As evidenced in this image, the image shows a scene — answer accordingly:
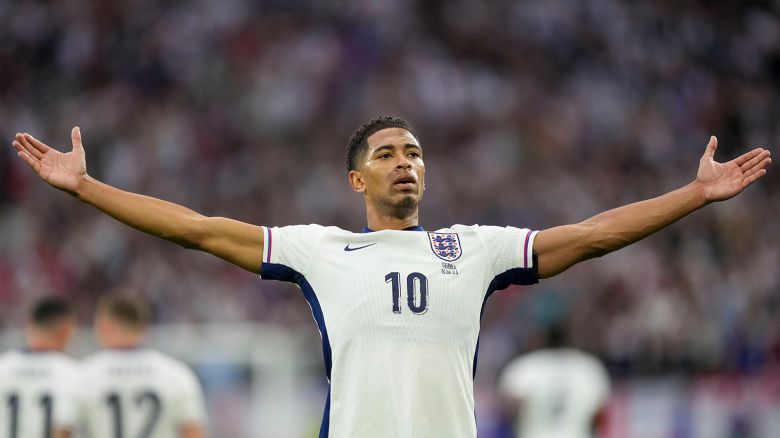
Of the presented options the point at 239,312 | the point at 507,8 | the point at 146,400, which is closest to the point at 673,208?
the point at 146,400

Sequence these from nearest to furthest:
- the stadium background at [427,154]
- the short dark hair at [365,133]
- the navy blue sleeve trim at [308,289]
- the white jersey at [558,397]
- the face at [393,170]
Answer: the navy blue sleeve trim at [308,289] < the face at [393,170] < the short dark hair at [365,133] < the white jersey at [558,397] < the stadium background at [427,154]

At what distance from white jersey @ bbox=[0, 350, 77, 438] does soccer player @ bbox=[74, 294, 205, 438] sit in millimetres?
118

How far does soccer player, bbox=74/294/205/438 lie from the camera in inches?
314

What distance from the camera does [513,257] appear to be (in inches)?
185

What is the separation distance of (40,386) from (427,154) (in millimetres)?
10157

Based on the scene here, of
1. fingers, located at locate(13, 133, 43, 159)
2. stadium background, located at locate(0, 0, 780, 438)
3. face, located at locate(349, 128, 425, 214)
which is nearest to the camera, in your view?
fingers, located at locate(13, 133, 43, 159)

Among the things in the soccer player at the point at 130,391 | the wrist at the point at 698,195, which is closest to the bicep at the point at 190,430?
the soccer player at the point at 130,391

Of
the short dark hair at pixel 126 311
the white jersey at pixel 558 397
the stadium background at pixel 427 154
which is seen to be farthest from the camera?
the stadium background at pixel 427 154

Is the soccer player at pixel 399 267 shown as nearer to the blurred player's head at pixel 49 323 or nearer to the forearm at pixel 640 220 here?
the forearm at pixel 640 220

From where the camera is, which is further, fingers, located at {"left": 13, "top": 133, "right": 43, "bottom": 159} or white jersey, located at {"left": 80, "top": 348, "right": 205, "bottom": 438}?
white jersey, located at {"left": 80, "top": 348, "right": 205, "bottom": 438}

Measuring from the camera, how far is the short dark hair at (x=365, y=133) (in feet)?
16.7

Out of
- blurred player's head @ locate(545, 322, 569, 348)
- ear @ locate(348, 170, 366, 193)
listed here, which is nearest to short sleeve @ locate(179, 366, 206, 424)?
blurred player's head @ locate(545, 322, 569, 348)

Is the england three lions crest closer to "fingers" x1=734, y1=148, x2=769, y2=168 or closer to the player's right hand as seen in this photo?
"fingers" x1=734, y1=148, x2=769, y2=168

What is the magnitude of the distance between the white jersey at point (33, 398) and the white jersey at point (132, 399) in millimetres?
120
